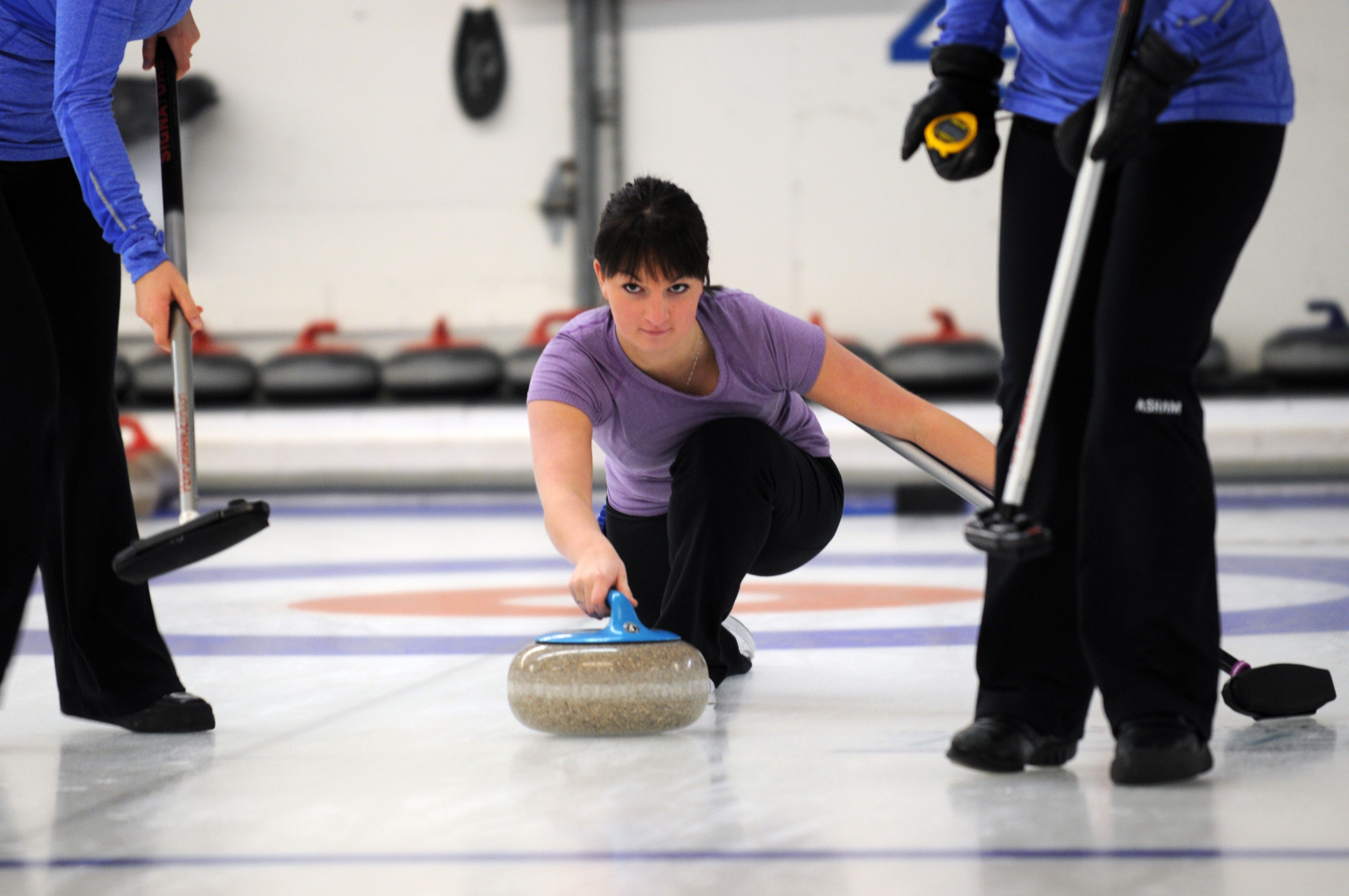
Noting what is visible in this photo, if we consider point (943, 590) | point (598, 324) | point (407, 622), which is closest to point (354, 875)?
point (598, 324)

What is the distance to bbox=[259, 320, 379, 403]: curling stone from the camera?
23.2ft

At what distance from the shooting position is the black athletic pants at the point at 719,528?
209 cm

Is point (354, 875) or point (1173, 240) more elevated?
point (1173, 240)

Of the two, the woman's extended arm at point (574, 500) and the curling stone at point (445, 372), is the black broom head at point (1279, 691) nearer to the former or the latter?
the woman's extended arm at point (574, 500)

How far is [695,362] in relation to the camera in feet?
7.18

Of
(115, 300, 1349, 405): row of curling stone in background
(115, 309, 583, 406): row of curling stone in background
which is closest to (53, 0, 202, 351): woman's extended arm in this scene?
(115, 300, 1349, 405): row of curling stone in background

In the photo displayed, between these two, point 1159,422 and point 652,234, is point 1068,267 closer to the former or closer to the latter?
point 1159,422

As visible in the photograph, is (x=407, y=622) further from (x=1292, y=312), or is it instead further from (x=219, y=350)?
(x=1292, y=312)

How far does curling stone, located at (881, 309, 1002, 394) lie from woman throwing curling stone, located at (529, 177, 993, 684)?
14.0 ft

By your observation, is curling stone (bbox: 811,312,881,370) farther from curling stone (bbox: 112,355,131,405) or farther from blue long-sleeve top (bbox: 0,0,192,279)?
blue long-sleeve top (bbox: 0,0,192,279)

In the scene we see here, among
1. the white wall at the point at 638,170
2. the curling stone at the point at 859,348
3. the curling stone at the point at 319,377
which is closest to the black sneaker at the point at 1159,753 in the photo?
the curling stone at the point at 859,348

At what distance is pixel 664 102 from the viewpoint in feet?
24.7

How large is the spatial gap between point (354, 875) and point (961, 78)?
1.21 metres

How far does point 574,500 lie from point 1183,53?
943 mm
